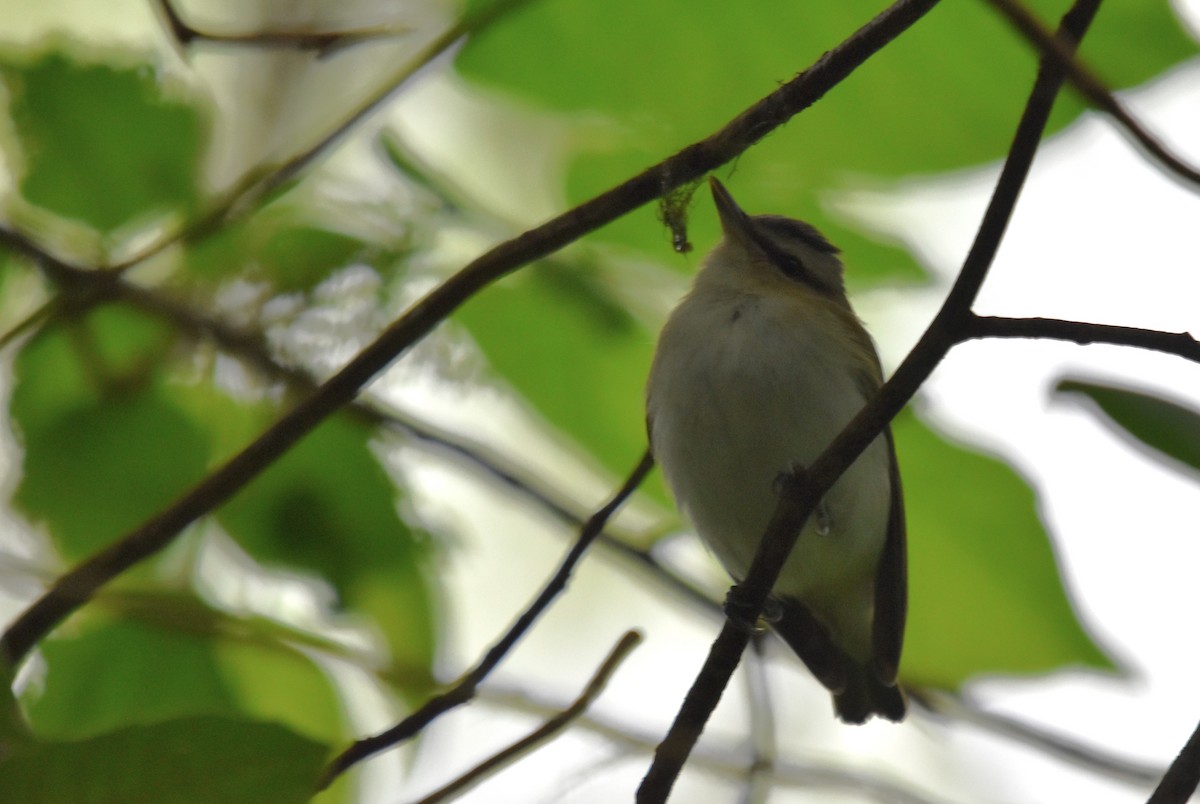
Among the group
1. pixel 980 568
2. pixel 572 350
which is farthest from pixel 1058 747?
pixel 572 350

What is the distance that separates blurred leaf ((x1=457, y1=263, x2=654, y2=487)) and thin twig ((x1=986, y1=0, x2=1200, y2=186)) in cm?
111

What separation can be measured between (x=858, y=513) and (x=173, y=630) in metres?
1.97

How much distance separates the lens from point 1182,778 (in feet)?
4.88

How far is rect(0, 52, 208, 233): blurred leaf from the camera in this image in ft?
7.16

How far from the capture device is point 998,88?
6.88ft

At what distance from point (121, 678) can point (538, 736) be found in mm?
674

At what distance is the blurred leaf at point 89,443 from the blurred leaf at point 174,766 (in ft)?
3.91

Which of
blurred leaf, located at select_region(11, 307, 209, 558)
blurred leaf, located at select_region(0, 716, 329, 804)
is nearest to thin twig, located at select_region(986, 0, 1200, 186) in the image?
blurred leaf, located at select_region(0, 716, 329, 804)

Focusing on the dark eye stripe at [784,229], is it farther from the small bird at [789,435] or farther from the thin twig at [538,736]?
the thin twig at [538,736]

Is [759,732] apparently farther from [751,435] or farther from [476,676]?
[476,676]

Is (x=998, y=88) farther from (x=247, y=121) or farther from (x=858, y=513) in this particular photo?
(x=247, y=121)

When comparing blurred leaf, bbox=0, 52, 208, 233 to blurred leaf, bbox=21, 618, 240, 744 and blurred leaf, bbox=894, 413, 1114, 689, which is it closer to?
blurred leaf, bbox=21, 618, 240, 744

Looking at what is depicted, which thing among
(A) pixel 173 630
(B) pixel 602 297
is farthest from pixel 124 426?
(B) pixel 602 297

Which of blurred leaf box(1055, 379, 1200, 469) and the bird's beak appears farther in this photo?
the bird's beak
